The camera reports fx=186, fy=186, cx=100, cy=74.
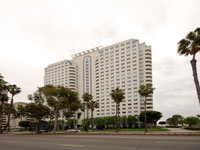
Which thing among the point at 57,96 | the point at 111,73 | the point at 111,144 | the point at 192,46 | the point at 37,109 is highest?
the point at 111,73

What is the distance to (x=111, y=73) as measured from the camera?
130 metres

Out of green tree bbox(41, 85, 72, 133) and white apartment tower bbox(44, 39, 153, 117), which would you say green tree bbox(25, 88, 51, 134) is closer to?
green tree bbox(41, 85, 72, 133)

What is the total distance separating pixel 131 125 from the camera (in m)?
107

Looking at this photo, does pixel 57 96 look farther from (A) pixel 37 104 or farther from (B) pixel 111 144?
(B) pixel 111 144

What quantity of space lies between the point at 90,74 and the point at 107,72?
779 inches

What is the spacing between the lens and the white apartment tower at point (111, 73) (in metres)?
116

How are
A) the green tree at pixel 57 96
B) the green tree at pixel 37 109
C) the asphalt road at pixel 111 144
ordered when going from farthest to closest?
the green tree at pixel 37 109
the green tree at pixel 57 96
the asphalt road at pixel 111 144

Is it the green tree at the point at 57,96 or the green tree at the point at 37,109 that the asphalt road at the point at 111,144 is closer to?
the green tree at the point at 57,96

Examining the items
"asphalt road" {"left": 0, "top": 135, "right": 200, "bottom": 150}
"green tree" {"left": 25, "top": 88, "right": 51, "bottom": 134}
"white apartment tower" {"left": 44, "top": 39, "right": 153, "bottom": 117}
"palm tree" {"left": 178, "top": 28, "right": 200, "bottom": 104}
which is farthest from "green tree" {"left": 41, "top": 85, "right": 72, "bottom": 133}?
"white apartment tower" {"left": 44, "top": 39, "right": 153, "bottom": 117}

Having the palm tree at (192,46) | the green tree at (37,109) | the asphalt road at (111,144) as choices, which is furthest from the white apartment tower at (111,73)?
the asphalt road at (111,144)

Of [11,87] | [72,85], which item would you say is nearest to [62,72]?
[72,85]

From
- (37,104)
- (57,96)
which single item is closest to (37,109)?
(37,104)

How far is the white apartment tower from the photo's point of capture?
381ft

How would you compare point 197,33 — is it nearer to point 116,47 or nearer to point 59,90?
point 59,90
